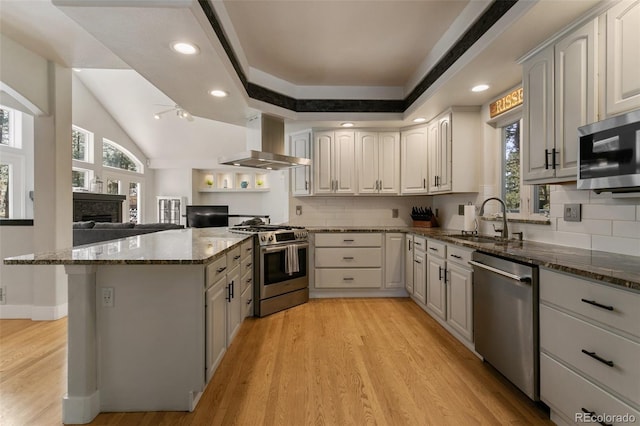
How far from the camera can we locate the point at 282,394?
1909 millimetres

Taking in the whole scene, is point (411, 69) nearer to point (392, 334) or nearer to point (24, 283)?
point (392, 334)

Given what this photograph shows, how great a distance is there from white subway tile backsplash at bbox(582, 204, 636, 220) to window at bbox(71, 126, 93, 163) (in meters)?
8.06

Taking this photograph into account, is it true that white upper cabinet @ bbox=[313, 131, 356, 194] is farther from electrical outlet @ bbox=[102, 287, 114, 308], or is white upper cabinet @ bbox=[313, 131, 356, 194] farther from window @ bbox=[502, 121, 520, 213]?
electrical outlet @ bbox=[102, 287, 114, 308]

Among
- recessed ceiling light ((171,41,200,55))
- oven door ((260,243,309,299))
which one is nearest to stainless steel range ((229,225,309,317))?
oven door ((260,243,309,299))

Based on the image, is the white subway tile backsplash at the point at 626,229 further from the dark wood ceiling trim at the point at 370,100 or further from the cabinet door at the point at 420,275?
the cabinet door at the point at 420,275

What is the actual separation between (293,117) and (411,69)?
4.80 feet

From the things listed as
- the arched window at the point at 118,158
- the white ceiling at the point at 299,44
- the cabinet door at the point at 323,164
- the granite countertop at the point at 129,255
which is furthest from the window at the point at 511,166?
the arched window at the point at 118,158

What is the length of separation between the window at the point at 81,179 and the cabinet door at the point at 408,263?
21.7 feet

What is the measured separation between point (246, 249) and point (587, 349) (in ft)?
8.23

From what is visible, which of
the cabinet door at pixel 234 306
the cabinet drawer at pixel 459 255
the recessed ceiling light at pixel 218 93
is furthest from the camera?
the recessed ceiling light at pixel 218 93

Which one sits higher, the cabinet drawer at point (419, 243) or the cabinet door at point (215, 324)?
the cabinet drawer at point (419, 243)

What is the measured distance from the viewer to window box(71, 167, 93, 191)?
21.0 ft

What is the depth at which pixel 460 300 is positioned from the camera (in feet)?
8.38

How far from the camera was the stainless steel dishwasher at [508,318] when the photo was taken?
1714mm
